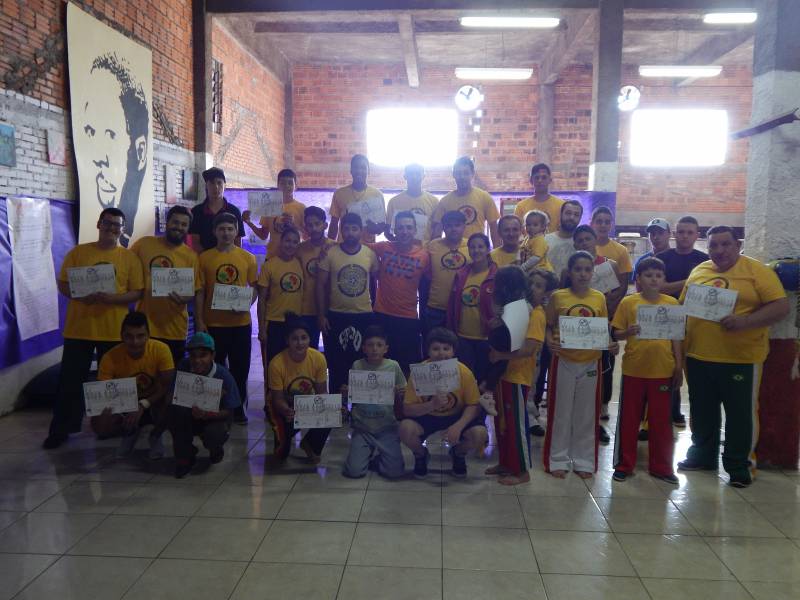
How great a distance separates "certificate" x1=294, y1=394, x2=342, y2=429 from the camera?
11.8 ft

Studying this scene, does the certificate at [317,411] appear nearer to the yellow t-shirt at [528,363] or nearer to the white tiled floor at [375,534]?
the white tiled floor at [375,534]

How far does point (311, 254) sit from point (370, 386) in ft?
4.24

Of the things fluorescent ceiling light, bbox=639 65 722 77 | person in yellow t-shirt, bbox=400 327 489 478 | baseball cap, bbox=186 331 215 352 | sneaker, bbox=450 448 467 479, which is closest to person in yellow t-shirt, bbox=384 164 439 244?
person in yellow t-shirt, bbox=400 327 489 478

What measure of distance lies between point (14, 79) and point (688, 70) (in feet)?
33.8

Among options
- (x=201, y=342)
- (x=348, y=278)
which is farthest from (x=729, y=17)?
(x=201, y=342)

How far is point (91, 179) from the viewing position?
225 inches

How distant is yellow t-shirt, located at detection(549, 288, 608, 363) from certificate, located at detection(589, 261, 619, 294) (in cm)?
67

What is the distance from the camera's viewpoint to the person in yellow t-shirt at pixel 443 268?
4.18m

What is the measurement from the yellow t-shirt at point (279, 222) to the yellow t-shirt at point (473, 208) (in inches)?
45.3

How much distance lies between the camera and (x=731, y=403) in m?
3.56

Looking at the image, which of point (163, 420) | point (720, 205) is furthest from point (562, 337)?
point (720, 205)

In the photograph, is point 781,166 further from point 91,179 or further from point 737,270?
point 91,179

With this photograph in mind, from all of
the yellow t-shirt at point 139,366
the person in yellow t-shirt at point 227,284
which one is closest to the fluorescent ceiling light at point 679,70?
the person in yellow t-shirt at point 227,284

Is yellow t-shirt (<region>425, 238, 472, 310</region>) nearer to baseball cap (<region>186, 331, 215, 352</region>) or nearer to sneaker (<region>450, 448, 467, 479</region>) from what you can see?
sneaker (<region>450, 448, 467, 479</region>)
